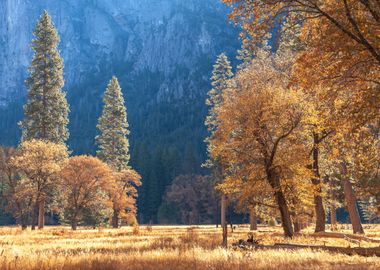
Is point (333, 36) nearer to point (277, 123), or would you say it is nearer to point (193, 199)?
point (277, 123)

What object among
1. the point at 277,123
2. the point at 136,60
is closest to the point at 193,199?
the point at 277,123

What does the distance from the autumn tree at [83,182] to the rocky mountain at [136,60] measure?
4019 inches

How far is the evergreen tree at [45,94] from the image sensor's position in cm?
4734

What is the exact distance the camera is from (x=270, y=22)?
37.3 ft

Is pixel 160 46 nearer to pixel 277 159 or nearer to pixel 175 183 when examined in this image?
pixel 175 183

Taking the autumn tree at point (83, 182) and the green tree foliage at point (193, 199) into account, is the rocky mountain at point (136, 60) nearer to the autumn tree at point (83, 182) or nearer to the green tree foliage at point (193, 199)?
the green tree foliage at point (193, 199)

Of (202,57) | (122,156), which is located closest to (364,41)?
(122,156)

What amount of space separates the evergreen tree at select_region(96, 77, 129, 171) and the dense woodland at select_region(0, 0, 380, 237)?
0.52 ft

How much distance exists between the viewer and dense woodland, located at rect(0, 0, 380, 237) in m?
11.5

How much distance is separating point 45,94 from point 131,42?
148863 mm

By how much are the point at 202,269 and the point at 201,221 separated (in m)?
83.0

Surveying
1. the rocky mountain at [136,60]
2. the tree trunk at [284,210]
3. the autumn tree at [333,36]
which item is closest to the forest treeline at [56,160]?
the tree trunk at [284,210]

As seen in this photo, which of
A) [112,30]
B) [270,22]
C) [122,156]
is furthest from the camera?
[112,30]

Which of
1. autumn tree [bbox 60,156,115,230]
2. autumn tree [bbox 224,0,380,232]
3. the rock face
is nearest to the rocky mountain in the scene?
the rock face
